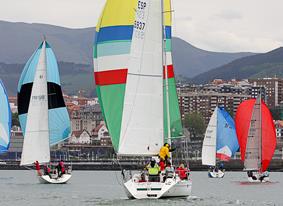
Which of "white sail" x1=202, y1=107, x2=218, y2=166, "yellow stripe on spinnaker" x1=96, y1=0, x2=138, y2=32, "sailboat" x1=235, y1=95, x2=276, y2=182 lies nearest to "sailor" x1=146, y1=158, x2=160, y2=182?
"yellow stripe on spinnaker" x1=96, y1=0, x2=138, y2=32

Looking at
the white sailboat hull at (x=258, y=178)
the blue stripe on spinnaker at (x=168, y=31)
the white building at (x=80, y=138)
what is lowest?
the white building at (x=80, y=138)

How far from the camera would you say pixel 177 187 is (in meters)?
32.3

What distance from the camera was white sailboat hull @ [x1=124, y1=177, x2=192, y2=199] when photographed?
104ft

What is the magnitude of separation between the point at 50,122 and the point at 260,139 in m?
12.0

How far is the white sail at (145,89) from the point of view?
1286 inches

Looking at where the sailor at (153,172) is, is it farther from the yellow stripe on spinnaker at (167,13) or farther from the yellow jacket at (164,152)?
the yellow stripe on spinnaker at (167,13)

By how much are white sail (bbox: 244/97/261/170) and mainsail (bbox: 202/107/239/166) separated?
61.9 feet

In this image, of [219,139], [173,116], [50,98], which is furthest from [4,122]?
[219,139]

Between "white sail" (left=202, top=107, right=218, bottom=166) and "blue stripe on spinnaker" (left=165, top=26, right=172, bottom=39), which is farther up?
"blue stripe on spinnaker" (left=165, top=26, right=172, bottom=39)

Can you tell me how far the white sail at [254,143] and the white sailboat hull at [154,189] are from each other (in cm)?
2554

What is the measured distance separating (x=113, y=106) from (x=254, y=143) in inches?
915

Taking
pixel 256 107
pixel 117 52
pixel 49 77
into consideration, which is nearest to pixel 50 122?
pixel 49 77

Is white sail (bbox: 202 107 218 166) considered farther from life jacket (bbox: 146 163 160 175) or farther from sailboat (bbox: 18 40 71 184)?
life jacket (bbox: 146 163 160 175)

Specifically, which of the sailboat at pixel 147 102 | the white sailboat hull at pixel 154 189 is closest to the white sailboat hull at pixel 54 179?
the sailboat at pixel 147 102
